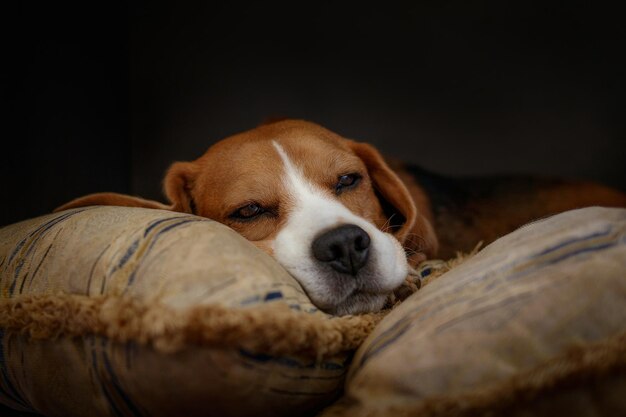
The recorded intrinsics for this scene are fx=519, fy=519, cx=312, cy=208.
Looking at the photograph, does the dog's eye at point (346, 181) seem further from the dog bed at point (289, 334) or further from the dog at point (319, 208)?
the dog bed at point (289, 334)

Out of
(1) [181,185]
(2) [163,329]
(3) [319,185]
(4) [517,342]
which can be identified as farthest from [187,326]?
(1) [181,185]

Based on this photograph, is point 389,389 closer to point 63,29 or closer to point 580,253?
point 580,253

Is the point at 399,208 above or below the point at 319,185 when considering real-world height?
below

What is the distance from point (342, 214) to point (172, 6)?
2.09m

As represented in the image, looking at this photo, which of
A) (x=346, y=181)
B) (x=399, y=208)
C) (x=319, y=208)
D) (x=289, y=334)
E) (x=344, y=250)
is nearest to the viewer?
(x=289, y=334)

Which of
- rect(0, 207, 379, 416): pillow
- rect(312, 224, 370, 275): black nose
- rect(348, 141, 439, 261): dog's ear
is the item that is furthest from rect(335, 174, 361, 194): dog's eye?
rect(0, 207, 379, 416): pillow

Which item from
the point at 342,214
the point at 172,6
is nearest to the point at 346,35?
the point at 172,6

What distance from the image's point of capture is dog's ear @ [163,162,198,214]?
1753 millimetres

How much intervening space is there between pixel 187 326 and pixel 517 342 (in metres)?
0.46

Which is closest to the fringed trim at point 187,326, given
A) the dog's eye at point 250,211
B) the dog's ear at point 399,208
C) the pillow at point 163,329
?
the pillow at point 163,329

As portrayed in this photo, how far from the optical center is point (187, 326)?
29.1 inches

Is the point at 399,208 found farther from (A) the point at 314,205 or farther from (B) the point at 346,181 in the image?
(A) the point at 314,205

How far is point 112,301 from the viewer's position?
2.70 ft

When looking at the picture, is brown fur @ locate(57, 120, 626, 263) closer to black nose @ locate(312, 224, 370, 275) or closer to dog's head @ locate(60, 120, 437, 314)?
dog's head @ locate(60, 120, 437, 314)
